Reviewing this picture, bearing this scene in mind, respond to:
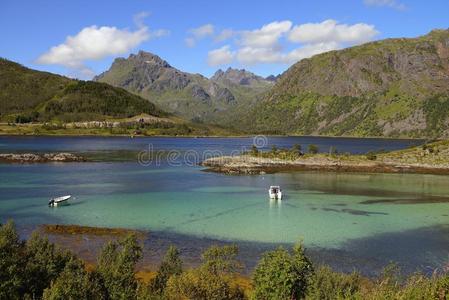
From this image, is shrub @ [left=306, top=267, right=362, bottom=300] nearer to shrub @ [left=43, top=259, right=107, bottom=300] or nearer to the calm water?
shrub @ [left=43, top=259, right=107, bottom=300]

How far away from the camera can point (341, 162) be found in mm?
129375

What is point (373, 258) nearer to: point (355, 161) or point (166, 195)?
point (166, 195)

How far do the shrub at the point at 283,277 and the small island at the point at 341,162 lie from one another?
86063 millimetres

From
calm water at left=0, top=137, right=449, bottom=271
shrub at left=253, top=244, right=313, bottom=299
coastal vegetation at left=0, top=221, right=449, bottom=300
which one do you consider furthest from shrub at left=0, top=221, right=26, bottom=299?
calm water at left=0, top=137, right=449, bottom=271

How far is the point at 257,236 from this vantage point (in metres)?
51.9

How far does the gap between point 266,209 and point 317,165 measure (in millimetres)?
60795

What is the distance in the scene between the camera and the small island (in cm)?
11988

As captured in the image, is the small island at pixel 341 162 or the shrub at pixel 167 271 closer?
the shrub at pixel 167 271

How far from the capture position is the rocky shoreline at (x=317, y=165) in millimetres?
118625

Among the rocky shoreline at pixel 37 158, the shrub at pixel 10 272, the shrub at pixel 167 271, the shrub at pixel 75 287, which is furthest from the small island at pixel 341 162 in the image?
the shrub at pixel 10 272

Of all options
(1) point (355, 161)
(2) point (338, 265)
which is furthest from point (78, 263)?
(1) point (355, 161)

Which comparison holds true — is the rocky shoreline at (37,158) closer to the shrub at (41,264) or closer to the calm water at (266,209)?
the calm water at (266,209)

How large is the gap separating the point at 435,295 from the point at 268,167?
104m

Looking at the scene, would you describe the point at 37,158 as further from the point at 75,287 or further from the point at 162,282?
the point at 75,287
